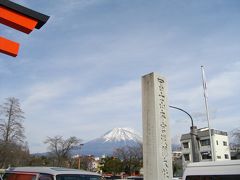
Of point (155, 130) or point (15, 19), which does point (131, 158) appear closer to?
point (155, 130)

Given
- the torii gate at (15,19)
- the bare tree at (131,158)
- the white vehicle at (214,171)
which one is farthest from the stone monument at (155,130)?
the bare tree at (131,158)

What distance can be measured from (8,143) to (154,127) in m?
36.3

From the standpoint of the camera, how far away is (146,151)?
35.6 feet

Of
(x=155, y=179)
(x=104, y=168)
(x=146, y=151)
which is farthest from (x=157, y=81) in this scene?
(x=104, y=168)

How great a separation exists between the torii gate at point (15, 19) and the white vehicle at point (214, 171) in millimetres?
6071

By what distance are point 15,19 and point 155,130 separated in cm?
566

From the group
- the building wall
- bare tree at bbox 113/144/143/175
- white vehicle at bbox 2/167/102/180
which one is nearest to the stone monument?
white vehicle at bbox 2/167/102/180

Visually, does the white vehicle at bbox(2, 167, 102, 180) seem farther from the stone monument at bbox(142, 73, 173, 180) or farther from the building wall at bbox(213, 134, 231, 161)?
the building wall at bbox(213, 134, 231, 161)

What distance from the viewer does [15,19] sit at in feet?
28.5

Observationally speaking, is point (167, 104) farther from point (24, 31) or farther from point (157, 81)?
point (24, 31)

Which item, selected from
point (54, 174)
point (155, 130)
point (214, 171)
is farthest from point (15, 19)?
point (214, 171)

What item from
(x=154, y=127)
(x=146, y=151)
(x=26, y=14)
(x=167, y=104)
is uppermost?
(x=26, y=14)

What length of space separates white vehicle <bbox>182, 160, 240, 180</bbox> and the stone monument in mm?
1289

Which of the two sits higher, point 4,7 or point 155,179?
point 4,7
